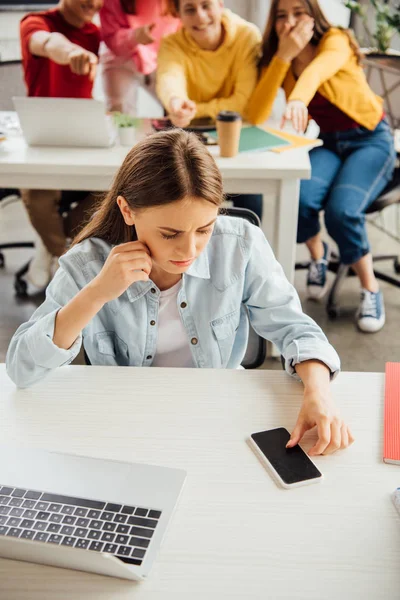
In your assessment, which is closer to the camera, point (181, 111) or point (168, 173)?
A: point (168, 173)

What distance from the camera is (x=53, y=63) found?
2619 millimetres

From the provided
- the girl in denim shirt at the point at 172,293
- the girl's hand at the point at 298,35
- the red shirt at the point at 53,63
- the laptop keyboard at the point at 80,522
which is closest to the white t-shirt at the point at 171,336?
the girl in denim shirt at the point at 172,293

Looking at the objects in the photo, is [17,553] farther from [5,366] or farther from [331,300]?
[331,300]

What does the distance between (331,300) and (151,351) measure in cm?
153

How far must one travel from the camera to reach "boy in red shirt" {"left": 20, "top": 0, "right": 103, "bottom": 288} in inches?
97.8

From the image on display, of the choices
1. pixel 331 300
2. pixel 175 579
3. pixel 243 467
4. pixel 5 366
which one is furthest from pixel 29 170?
pixel 175 579

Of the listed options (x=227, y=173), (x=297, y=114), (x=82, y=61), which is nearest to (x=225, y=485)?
(x=227, y=173)

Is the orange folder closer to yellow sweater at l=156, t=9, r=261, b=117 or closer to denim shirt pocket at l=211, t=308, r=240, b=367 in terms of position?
yellow sweater at l=156, t=9, r=261, b=117

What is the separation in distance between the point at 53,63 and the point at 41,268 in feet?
2.85

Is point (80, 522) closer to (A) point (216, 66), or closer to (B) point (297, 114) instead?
(B) point (297, 114)

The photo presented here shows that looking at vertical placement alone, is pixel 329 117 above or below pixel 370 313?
above

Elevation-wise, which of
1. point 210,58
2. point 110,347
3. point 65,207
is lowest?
point 65,207

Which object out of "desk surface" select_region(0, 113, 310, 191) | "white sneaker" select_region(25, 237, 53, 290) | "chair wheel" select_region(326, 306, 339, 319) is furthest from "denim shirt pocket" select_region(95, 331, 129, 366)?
"white sneaker" select_region(25, 237, 53, 290)

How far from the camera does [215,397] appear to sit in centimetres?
101
